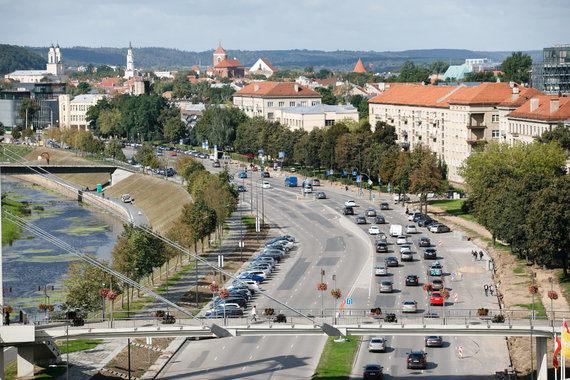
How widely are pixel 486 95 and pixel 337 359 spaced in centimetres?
10271

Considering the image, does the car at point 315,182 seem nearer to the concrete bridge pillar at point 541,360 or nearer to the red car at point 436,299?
the red car at point 436,299

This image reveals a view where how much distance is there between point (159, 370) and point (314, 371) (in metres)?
10.4

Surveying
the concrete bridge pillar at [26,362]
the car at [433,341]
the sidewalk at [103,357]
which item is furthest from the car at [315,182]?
the concrete bridge pillar at [26,362]

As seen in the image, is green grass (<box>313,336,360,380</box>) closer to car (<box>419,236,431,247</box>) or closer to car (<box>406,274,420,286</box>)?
car (<box>406,274,420,286</box>)

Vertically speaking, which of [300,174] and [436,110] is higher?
[436,110]

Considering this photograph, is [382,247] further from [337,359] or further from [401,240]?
[337,359]

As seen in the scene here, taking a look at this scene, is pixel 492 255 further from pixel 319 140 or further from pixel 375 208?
pixel 319 140

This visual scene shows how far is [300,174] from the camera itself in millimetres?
185500

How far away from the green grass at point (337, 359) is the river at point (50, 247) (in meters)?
32.0

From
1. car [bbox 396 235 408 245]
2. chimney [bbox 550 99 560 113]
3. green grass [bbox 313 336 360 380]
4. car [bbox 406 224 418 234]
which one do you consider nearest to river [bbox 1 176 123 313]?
green grass [bbox 313 336 360 380]

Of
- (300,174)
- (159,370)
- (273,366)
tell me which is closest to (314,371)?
(273,366)

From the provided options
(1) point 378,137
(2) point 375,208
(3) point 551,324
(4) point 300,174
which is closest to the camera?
(3) point 551,324

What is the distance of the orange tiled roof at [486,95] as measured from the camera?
163 m

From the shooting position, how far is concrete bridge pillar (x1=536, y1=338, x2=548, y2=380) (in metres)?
62.3
